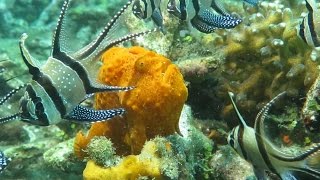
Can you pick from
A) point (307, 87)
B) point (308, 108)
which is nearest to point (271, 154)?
point (308, 108)

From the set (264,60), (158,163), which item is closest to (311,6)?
(264,60)

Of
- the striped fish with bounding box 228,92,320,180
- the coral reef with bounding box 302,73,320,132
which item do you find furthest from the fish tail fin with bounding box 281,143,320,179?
the coral reef with bounding box 302,73,320,132

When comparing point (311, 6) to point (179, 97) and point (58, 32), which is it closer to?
point (179, 97)

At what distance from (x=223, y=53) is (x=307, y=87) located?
0.91 metres

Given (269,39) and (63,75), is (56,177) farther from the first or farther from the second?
(269,39)

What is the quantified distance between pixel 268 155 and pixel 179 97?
79cm

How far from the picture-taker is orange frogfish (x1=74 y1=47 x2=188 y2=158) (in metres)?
2.70

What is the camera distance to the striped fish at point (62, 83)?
2.11 meters

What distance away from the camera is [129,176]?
2.60 m

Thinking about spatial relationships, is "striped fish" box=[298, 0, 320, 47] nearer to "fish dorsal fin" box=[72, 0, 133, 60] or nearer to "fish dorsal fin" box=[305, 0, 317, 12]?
"fish dorsal fin" box=[305, 0, 317, 12]

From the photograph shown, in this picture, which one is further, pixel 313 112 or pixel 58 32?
pixel 313 112

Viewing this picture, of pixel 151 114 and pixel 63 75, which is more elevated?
pixel 63 75

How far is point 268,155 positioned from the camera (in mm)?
2188

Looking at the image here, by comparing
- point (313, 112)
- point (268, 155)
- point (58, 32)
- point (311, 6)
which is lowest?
point (313, 112)
